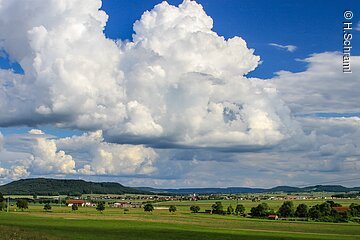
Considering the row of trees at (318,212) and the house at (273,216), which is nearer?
the row of trees at (318,212)

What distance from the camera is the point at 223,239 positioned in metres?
76.7

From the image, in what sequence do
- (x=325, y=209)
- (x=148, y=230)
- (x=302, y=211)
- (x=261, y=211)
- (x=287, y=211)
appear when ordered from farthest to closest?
(x=261, y=211) < (x=287, y=211) < (x=302, y=211) < (x=325, y=209) < (x=148, y=230)

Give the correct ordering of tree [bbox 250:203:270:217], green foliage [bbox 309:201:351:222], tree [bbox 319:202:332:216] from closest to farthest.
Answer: green foliage [bbox 309:201:351:222] < tree [bbox 319:202:332:216] < tree [bbox 250:203:270:217]

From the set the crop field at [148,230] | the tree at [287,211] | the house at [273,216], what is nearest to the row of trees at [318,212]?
the tree at [287,211]

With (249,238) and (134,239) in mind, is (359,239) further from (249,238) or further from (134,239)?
(134,239)

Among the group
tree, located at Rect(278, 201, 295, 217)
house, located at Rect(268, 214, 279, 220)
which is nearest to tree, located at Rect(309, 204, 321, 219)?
tree, located at Rect(278, 201, 295, 217)

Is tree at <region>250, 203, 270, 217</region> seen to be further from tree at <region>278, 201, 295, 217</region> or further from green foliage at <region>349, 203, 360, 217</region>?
green foliage at <region>349, 203, 360, 217</region>

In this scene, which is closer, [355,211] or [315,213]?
[355,211]

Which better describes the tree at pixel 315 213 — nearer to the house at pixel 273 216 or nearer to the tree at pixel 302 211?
the tree at pixel 302 211

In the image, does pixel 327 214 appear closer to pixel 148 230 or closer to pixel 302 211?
pixel 302 211

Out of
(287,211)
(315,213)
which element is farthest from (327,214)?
(287,211)

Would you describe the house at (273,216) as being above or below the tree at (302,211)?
below

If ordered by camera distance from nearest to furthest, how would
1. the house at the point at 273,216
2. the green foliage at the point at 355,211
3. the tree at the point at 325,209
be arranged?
the green foliage at the point at 355,211, the tree at the point at 325,209, the house at the point at 273,216

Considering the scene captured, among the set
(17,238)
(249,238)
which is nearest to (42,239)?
(17,238)
